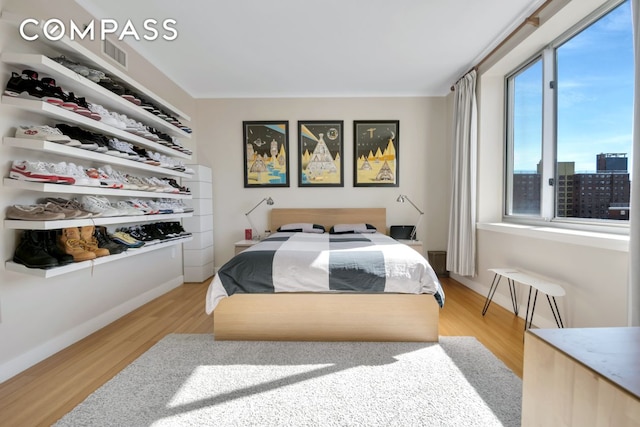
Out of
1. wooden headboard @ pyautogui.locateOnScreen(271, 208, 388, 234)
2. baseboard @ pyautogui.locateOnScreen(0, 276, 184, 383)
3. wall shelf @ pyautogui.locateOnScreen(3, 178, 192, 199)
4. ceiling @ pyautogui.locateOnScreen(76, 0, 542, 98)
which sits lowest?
baseboard @ pyautogui.locateOnScreen(0, 276, 184, 383)

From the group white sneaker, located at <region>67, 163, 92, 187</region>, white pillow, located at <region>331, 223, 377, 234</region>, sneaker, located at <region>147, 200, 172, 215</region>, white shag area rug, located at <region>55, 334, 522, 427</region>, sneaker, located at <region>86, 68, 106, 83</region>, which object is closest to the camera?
white shag area rug, located at <region>55, 334, 522, 427</region>

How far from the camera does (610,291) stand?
1.75 meters

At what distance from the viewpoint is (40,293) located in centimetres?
185

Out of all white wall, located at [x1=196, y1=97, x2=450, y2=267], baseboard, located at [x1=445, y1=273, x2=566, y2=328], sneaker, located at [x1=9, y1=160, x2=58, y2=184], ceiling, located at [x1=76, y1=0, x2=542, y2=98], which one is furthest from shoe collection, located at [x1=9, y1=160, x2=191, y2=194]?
baseboard, located at [x1=445, y1=273, x2=566, y2=328]

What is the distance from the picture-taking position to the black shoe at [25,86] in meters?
1.63

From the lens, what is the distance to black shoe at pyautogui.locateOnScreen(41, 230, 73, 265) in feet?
5.65

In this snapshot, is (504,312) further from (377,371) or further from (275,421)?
(275,421)

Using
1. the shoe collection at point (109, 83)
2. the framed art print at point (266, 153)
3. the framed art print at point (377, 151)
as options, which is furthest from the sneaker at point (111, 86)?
the framed art print at point (377, 151)

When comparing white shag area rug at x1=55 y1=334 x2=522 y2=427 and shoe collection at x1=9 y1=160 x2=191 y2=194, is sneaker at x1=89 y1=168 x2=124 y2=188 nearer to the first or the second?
shoe collection at x1=9 y1=160 x2=191 y2=194

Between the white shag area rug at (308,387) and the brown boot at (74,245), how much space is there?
0.75m

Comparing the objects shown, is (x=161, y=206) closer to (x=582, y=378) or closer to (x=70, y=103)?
(x=70, y=103)

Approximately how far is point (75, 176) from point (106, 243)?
1.76 ft

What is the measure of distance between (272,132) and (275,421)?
133 inches

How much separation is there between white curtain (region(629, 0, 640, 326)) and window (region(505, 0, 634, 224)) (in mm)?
471
